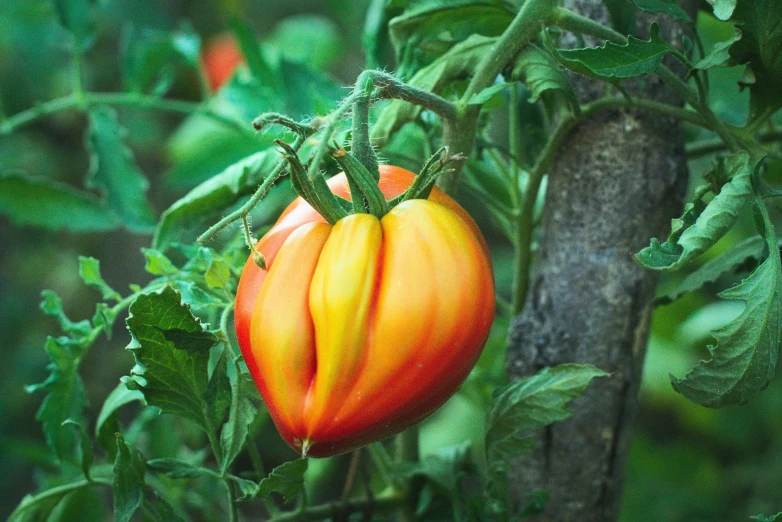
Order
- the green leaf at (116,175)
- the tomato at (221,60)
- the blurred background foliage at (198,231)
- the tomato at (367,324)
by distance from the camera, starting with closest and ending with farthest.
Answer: the tomato at (367,324), the green leaf at (116,175), the blurred background foliage at (198,231), the tomato at (221,60)

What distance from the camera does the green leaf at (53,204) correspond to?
3.16ft

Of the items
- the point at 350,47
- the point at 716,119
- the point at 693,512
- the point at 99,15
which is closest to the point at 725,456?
the point at 693,512

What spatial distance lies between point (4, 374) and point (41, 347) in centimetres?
11

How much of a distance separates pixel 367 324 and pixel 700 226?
22cm

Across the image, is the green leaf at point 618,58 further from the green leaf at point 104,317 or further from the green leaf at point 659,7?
the green leaf at point 104,317

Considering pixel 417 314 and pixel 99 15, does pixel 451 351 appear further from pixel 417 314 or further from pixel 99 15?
pixel 99 15

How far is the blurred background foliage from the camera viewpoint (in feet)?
3.44

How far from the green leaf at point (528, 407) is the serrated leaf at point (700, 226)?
0.11 meters

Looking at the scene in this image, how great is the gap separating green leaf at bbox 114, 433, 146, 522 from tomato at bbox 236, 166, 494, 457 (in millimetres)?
173

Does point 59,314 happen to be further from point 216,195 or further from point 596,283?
point 596,283

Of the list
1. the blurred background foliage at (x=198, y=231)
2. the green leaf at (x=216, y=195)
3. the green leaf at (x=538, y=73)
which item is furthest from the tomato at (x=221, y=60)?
the green leaf at (x=538, y=73)

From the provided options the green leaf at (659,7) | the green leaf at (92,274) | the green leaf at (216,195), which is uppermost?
the green leaf at (659,7)

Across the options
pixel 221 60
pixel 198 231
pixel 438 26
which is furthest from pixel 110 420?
pixel 221 60

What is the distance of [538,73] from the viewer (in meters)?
0.63
